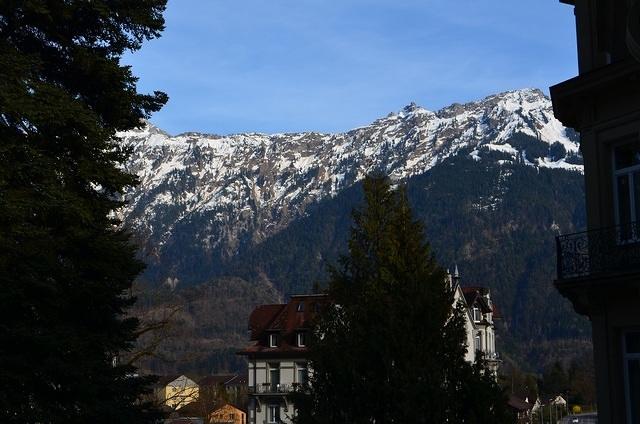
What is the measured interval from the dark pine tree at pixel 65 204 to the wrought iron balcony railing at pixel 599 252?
8.77 metres

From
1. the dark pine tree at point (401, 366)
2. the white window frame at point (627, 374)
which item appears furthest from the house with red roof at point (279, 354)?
the white window frame at point (627, 374)

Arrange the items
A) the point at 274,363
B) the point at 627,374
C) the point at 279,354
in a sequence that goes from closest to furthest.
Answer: the point at 627,374 → the point at 279,354 → the point at 274,363

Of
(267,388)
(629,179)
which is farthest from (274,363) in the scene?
(629,179)

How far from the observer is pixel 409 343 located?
25328 millimetres

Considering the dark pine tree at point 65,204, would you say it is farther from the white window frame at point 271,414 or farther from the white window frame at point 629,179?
the white window frame at point 271,414

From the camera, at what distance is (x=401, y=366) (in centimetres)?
2536

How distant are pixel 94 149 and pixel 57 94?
1.64m

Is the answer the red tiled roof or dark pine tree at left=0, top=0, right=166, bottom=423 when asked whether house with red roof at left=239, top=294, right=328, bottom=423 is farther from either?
dark pine tree at left=0, top=0, right=166, bottom=423

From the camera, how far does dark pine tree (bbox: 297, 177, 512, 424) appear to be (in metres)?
24.5

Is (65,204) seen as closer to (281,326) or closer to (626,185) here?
(626,185)

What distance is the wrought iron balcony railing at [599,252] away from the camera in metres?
18.7

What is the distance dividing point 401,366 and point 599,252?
7.47 metres

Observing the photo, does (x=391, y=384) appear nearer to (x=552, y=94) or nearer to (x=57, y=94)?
(x=552, y=94)

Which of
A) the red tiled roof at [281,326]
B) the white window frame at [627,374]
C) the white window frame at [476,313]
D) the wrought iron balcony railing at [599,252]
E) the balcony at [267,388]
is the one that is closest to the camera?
the wrought iron balcony railing at [599,252]
